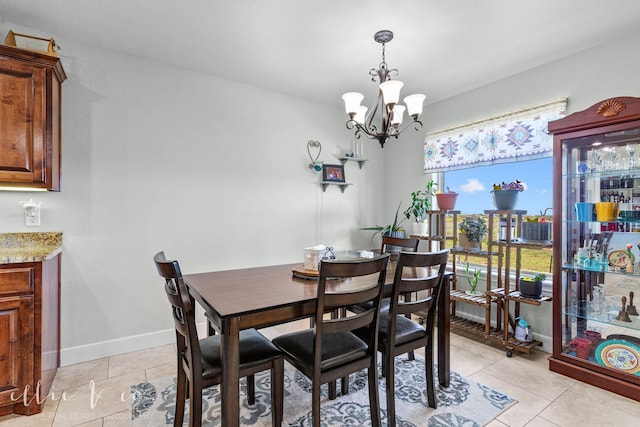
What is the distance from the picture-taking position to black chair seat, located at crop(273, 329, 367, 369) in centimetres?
Answer: 160

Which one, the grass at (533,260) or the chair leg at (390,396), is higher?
the grass at (533,260)

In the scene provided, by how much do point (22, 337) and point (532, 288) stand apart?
360cm

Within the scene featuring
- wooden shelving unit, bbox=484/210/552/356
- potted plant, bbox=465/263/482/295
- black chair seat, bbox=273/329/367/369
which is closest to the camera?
black chair seat, bbox=273/329/367/369

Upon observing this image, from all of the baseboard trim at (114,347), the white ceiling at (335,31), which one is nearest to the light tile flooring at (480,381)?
the baseboard trim at (114,347)

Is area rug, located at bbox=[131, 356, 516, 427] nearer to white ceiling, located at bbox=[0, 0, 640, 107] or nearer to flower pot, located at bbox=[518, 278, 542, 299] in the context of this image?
flower pot, located at bbox=[518, 278, 542, 299]

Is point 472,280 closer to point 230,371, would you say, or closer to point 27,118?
point 230,371

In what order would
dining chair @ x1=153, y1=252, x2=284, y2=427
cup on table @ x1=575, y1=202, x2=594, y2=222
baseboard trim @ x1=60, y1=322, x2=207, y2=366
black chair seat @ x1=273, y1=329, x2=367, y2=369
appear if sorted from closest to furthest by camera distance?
dining chair @ x1=153, y1=252, x2=284, y2=427, black chair seat @ x1=273, y1=329, x2=367, y2=369, cup on table @ x1=575, y1=202, x2=594, y2=222, baseboard trim @ x1=60, y1=322, x2=207, y2=366

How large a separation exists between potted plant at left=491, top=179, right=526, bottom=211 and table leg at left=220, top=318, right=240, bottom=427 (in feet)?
8.17

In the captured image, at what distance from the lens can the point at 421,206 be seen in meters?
3.56

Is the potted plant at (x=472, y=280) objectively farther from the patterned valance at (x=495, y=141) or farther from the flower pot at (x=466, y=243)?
the patterned valance at (x=495, y=141)

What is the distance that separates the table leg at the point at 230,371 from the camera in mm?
1338

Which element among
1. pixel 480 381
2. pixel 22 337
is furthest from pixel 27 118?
pixel 480 381

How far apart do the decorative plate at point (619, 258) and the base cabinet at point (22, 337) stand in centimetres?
380

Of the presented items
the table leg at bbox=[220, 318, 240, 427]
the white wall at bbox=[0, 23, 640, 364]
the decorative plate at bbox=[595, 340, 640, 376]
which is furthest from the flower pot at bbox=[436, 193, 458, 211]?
the table leg at bbox=[220, 318, 240, 427]
